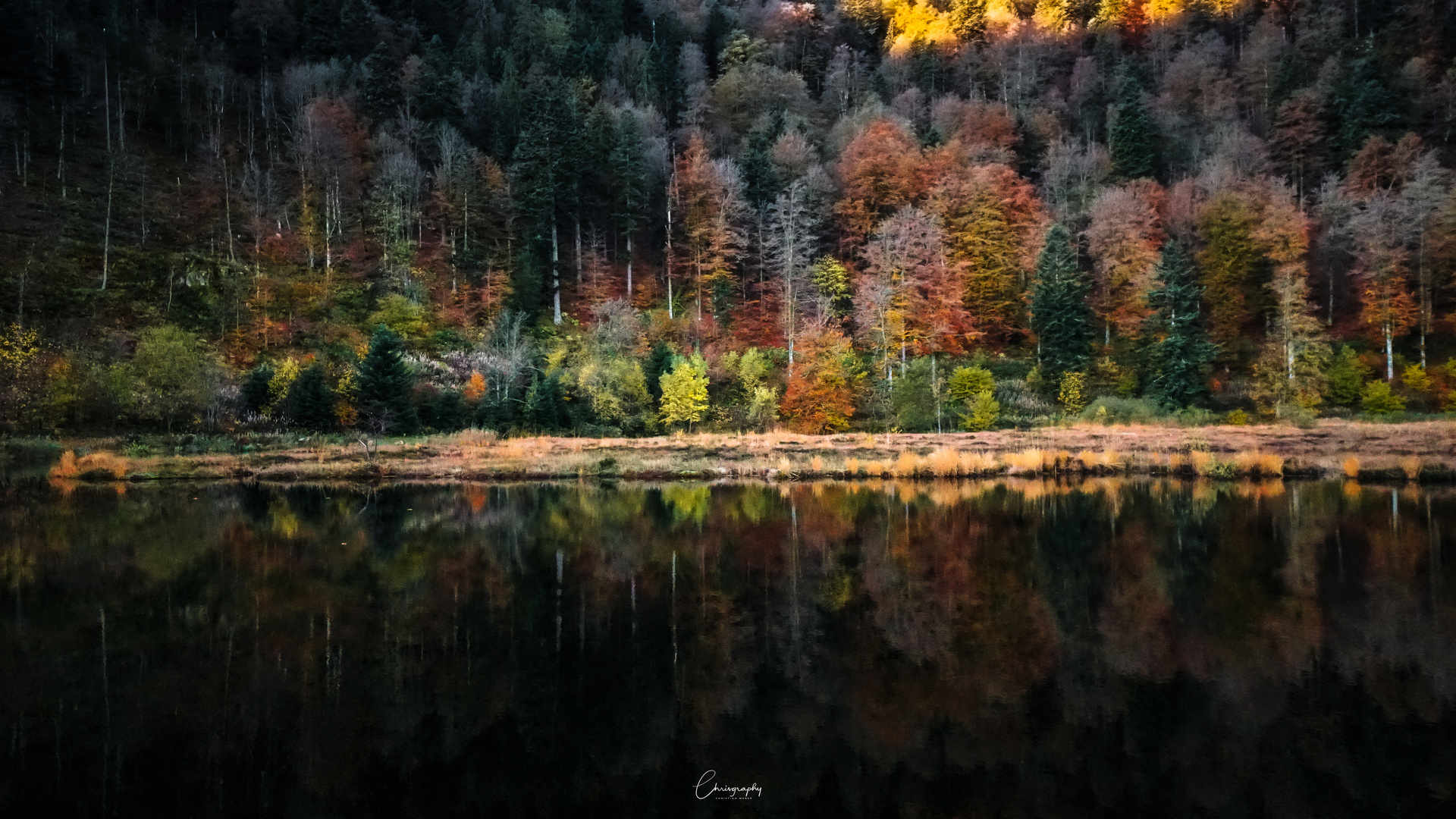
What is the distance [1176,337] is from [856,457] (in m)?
26.9

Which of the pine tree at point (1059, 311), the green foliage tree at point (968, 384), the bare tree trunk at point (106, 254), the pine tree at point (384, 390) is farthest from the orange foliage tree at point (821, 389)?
the bare tree trunk at point (106, 254)

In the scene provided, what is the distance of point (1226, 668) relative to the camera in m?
10.6

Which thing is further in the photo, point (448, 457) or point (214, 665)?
point (448, 457)

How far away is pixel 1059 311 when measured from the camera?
56031mm

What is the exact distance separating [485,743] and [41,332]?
56.5 m

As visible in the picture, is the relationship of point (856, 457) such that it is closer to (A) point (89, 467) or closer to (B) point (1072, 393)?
(B) point (1072, 393)

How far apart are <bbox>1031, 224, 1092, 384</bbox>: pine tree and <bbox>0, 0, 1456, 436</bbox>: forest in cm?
24

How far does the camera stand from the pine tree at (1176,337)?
50.9m

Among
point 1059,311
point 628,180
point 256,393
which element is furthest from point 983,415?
point 256,393

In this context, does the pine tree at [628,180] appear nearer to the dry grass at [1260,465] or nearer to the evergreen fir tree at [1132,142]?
the evergreen fir tree at [1132,142]

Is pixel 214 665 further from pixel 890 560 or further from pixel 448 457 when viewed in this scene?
pixel 448 457

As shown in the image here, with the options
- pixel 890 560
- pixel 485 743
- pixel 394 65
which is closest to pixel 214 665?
pixel 485 743

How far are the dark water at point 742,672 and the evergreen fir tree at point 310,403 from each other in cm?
2742

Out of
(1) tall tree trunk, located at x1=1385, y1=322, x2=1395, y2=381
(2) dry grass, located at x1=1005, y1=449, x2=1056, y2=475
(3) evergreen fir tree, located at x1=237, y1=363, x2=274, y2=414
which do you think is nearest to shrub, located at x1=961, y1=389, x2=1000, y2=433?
(2) dry grass, located at x1=1005, y1=449, x2=1056, y2=475
